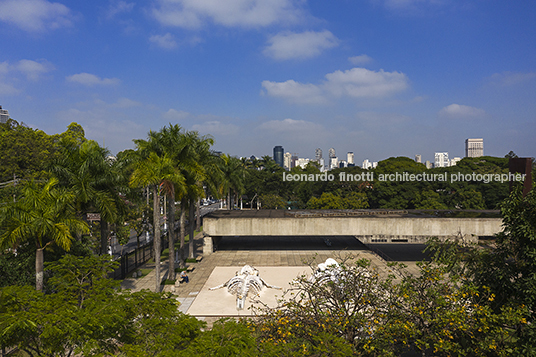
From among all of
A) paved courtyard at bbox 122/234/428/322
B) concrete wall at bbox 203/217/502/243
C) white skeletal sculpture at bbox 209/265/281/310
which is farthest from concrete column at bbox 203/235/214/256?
white skeletal sculpture at bbox 209/265/281/310

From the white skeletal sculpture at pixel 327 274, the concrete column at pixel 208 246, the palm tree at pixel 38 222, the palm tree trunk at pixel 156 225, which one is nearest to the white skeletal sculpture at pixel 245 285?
the white skeletal sculpture at pixel 327 274

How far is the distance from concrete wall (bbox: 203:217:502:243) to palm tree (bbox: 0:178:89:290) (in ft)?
64.8

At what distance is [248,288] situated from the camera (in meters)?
22.6

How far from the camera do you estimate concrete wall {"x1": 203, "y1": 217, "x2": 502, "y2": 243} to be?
33875 mm

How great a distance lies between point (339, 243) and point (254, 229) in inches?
489

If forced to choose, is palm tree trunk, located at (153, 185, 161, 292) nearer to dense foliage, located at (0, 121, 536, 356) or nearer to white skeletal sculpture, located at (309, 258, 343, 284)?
dense foliage, located at (0, 121, 536, 356)

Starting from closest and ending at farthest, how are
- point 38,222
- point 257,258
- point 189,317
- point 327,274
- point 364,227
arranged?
point 189,317 → point 327,274 → point 38,222 → point 257,258 → point 364,227

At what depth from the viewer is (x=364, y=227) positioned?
1361 inches

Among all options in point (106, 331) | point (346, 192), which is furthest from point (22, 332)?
point (346, 192)

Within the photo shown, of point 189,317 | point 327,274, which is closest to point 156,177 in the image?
point 189,317

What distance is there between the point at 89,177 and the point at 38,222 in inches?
215

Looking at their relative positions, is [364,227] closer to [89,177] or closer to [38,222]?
[89,177]

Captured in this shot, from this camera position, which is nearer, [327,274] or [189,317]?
[189,317]

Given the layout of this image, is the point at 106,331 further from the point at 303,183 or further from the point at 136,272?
the point at 303,183
